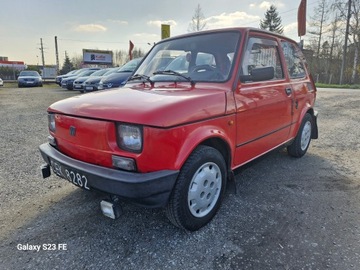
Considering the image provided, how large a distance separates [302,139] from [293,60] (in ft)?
4.26

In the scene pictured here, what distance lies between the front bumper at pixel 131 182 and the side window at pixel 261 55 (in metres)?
1.52

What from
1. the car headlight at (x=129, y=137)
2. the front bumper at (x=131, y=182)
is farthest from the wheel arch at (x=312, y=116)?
the car headlight at (x=129, y=137)

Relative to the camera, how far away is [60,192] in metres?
3.26

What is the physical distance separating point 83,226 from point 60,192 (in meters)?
0.90

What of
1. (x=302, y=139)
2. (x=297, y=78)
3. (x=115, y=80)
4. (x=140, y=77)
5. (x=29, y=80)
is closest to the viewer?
(x=140, y=77)

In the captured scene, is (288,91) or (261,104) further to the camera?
(288,91)

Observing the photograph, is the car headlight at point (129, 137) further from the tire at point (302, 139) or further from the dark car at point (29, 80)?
the dark car at point (29, 80)

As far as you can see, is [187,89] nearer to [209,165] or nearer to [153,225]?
[209,165]

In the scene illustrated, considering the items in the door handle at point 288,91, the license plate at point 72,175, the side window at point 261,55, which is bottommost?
the license plate at point 72,175

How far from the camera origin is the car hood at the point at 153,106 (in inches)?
78.1

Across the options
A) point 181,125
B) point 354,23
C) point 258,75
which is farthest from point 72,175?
point 354,23

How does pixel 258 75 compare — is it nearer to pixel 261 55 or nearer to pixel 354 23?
pixel 261 55

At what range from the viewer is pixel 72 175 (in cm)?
230

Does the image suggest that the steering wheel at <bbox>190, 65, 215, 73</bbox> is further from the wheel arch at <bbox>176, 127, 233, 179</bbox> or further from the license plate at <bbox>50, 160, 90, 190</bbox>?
the license plate at <bbox>50, 160, 90, 190</bbox>
